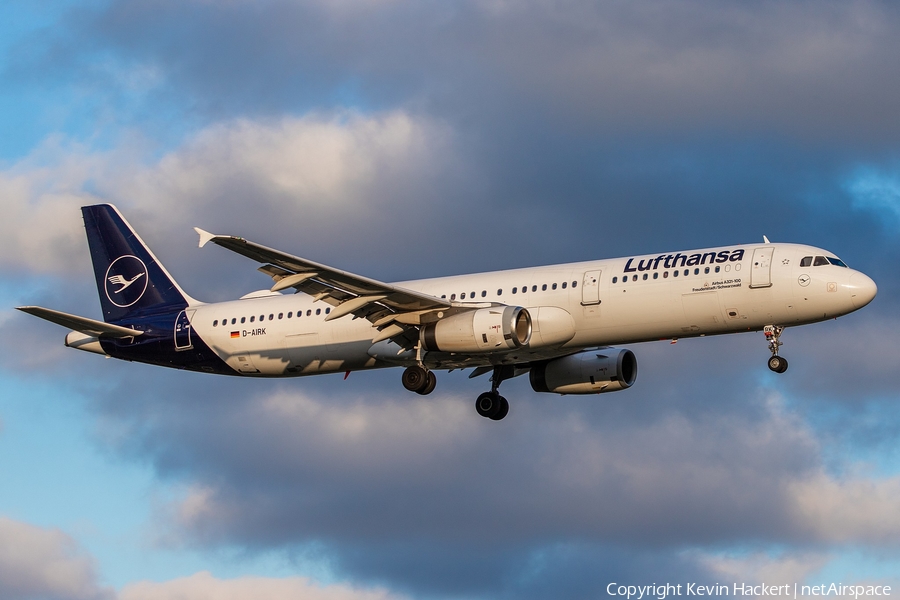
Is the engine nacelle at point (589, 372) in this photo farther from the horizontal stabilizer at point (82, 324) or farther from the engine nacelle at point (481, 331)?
the horizontal stabilizer at point (82, 324)

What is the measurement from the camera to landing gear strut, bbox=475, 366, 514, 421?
57.7 meters

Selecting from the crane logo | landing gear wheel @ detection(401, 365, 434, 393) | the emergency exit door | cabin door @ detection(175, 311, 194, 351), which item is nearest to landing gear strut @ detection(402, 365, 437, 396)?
landing gear wheel @ detection(401, 365, 434, 393)

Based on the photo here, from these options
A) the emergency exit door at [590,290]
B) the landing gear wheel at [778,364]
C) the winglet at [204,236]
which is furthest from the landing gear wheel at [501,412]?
the winglet at [204,236]

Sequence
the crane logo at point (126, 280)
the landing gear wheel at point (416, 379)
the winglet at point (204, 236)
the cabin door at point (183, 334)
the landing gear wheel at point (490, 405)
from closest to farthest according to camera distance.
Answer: the winglet at point (204, 236) → the landing gear wheel at point (416, 379) → the cabin door at point (183, 334) → the landing gear wheel at point (490, 405) → the crane logo at point (126, 280)

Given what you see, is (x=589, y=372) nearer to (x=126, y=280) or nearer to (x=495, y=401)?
(x=495, y=401)

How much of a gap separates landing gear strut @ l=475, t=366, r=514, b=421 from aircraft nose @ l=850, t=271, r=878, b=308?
1587 cm

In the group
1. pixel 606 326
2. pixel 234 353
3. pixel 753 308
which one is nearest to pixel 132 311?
pixel 234 353

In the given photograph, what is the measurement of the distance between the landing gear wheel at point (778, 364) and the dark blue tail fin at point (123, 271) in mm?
25112

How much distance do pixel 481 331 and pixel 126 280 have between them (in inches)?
741

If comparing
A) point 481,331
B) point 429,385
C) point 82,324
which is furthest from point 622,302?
point 82,324

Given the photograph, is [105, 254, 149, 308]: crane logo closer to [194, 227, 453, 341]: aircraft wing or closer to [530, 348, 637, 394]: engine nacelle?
[194, 227, 453, 341]: aircraft wing

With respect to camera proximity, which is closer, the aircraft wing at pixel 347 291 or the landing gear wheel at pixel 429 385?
the aircraft wing at pixel 347 291

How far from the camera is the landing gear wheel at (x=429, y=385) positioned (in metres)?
51.5

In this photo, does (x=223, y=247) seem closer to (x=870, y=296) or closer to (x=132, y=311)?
(x=132, y=311)
